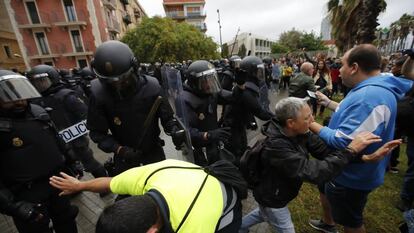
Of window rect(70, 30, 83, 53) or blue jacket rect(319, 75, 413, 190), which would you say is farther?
window rect(70, 30, 83, 53)

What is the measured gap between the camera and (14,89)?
6.19 feet

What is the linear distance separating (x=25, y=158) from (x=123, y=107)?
91cm

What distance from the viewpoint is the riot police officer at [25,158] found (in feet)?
5.91

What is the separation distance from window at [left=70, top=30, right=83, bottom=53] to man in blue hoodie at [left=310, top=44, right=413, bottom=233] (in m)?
28.5

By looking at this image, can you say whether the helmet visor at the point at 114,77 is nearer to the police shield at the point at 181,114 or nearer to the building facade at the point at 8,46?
the police shield at the point at 181,114

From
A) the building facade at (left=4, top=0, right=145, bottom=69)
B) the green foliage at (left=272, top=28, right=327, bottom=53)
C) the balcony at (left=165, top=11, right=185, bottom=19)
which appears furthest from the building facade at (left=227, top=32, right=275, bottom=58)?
the building facade at (left=4, top=0, right=145, bottom=69)

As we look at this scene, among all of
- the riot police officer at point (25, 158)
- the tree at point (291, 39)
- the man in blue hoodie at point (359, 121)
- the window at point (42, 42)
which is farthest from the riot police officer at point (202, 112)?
the tree at point (291, 39)

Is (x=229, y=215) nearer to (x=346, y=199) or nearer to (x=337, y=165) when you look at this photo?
(x=337, y=165)

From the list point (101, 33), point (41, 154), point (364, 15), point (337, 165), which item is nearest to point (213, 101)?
point (337, 165)

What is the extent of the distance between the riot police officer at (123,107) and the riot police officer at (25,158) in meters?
0.43

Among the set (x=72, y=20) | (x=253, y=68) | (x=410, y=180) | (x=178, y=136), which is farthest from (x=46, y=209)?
(x=72, y=20)

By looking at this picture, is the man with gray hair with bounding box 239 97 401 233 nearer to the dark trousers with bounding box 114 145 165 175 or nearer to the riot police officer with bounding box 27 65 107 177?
the dark trousers with bounding box 114 145 165 175

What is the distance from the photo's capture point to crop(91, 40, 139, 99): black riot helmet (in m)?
1.99

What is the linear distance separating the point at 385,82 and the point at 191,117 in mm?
1809
